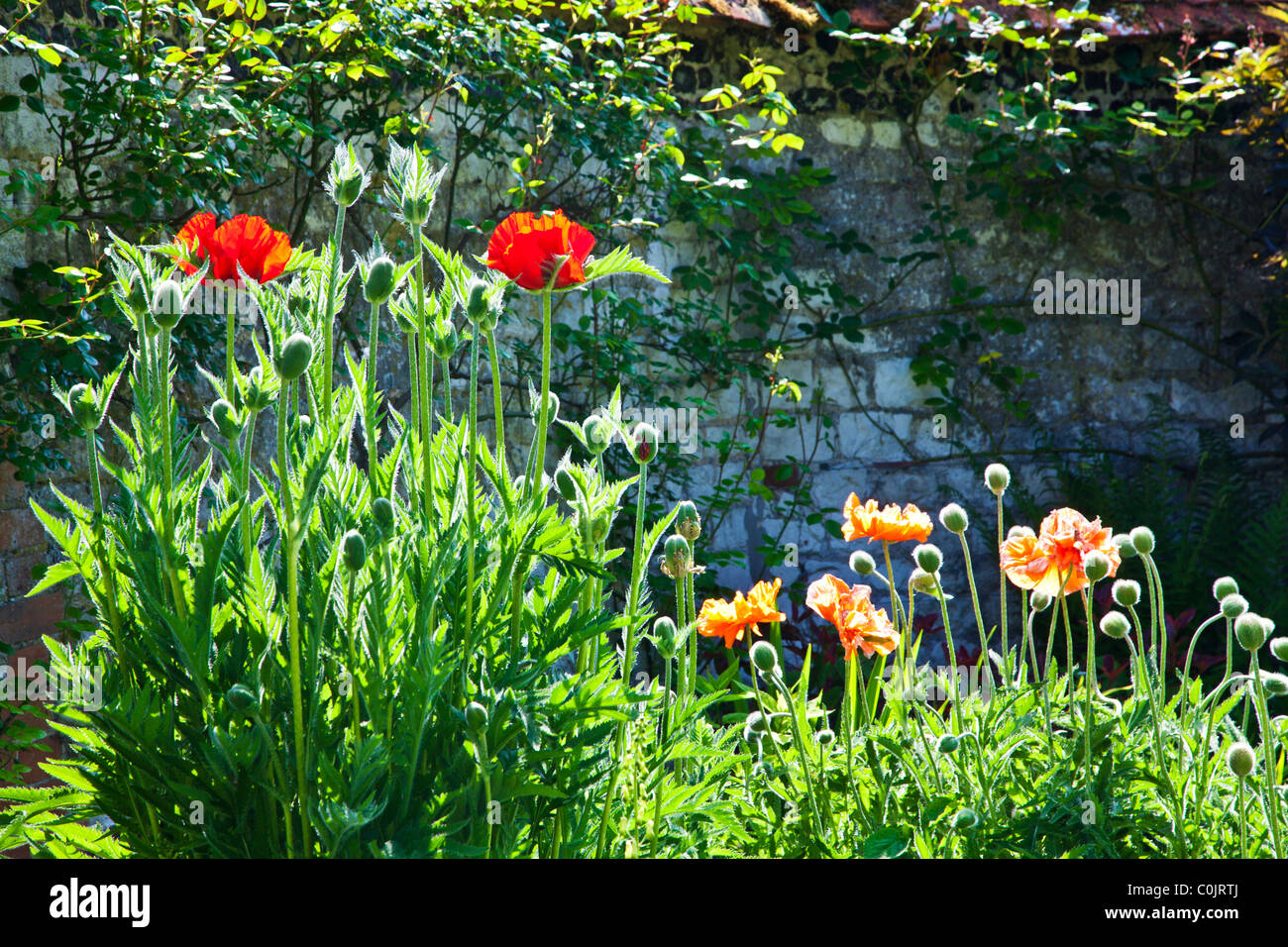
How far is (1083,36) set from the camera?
3865 mm

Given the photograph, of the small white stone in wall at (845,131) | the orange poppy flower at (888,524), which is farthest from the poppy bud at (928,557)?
the small white stone in wall at (845,131)

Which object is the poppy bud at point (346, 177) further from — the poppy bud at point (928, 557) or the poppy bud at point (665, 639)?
the poppy bud at point (928, 557)

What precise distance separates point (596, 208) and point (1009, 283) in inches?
70.4

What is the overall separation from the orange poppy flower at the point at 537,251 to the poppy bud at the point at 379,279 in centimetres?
10

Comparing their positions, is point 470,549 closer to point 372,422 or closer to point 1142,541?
point 372,422

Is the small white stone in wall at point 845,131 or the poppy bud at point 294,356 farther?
the small white stone in wall at point 845,131

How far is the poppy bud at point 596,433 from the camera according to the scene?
3.55 feet

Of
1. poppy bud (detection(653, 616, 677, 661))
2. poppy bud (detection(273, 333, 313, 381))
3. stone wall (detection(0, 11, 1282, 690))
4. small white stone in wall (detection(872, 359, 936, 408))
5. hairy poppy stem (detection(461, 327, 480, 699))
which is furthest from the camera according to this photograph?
small white stone in wall (detection(872, 359, 936, 408))

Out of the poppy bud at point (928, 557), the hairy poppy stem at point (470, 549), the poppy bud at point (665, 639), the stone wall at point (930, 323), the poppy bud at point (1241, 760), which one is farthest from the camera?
the stone wall at point (930, 323)

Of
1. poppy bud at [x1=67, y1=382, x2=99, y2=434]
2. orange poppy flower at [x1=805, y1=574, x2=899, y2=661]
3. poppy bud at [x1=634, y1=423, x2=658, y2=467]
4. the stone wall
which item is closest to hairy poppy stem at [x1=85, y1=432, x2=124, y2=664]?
poppy bud at [x1=67, y1=382, x2=99, y2=434]

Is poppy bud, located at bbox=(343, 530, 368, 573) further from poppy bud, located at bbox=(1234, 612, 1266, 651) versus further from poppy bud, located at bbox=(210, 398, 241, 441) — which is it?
poppy bud, located at bbox=(1234, 612, 1266, 651)

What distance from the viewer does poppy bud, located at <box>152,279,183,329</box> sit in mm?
1011

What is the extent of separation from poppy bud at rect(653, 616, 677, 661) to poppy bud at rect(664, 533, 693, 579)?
0.23ft

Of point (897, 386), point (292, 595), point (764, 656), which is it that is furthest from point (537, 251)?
point (897, 386)
